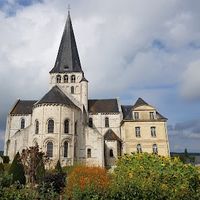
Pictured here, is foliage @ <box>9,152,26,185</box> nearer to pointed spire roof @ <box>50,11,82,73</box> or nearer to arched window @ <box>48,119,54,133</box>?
arched window @ <box>48,119,54,133</box>

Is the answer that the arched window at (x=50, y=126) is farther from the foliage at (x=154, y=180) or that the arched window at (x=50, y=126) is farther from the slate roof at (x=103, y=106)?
the foliage at (x=154, y=180)

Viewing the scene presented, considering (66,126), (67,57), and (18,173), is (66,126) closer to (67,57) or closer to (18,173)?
(18,173)

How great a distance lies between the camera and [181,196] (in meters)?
11.9

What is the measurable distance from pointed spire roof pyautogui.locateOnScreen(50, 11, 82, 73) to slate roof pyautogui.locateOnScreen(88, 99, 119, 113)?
23.1 feet

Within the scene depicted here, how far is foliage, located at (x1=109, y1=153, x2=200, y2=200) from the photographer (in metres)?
9.79

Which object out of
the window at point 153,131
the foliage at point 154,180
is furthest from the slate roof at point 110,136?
the foliage at point 154,180

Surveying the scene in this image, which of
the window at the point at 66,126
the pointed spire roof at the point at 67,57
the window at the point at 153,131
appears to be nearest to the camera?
the window at the point at 66,126

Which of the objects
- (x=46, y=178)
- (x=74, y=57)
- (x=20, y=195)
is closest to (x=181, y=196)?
(x=20, y=195)


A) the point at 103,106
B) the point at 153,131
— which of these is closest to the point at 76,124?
the point at 103,106

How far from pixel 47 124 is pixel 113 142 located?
11537mm

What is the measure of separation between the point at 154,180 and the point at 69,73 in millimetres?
39084

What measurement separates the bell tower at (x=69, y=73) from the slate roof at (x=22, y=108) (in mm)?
6259

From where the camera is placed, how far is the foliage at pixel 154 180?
9.79 meters

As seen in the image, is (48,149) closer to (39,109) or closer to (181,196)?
(39,109)
